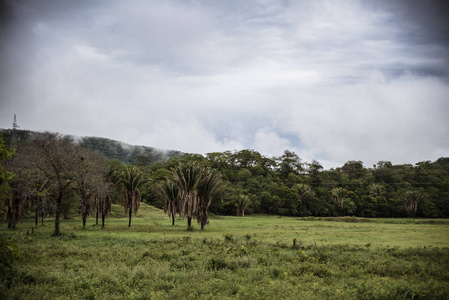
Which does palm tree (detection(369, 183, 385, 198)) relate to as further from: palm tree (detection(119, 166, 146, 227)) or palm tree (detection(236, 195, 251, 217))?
palm tree (detection(119, 166, 146, 227))

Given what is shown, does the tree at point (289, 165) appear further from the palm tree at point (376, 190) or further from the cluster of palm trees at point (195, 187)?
the cluster of palm trees at point (195, 187)

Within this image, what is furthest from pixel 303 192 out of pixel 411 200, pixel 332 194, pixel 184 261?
pixel 184 261

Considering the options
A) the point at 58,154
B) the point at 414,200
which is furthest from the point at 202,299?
the point at 414,200

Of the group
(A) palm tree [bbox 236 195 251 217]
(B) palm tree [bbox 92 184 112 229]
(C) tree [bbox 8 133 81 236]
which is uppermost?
(C) tree [bbox 8 133 81 236]

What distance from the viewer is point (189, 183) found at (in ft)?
115

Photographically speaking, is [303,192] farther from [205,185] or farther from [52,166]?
[52,166]

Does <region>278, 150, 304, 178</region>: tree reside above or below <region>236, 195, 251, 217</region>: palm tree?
above

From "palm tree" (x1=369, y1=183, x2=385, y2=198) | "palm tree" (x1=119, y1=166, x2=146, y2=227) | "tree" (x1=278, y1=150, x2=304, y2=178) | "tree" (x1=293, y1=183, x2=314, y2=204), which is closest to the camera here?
"palm tree" (x1=119, y1=166, x2=146, y2=227)

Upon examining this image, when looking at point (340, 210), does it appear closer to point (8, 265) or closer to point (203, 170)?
point (203, 170)

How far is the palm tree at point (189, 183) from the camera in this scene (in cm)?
3500

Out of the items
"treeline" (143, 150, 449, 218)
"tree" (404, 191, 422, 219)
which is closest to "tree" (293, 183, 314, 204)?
"treeline" (143, 150, 449, 218)

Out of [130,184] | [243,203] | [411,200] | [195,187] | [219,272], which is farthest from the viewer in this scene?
[411,200]

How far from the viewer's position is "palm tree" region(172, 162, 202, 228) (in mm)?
A: 35000

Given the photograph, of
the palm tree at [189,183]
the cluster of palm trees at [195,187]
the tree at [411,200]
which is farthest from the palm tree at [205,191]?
the tree at [411,200]
